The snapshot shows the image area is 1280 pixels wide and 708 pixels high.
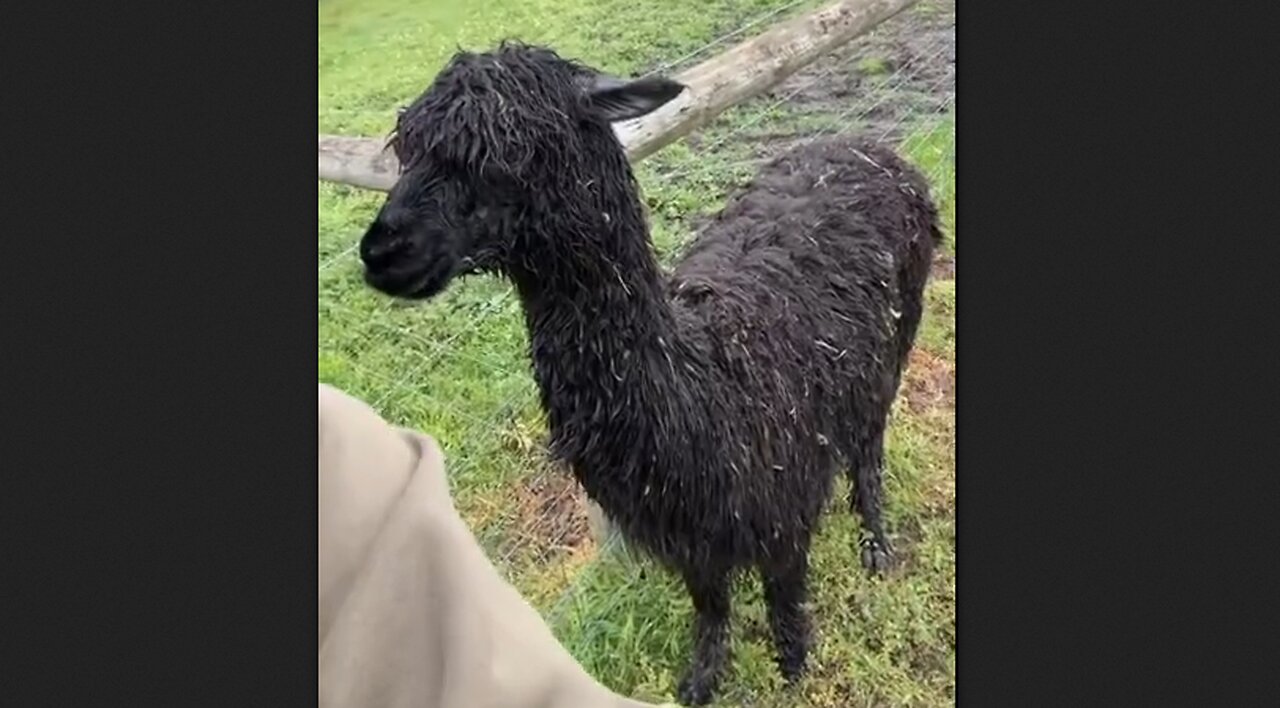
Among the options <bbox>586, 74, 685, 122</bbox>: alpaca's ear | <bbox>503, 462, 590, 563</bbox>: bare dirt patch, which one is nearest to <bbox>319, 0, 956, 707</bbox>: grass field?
<bbox>503, 462, 590, 563</bbox>: bare dirt patch

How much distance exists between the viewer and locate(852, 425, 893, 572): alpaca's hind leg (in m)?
2.28

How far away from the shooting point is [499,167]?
6.24ft

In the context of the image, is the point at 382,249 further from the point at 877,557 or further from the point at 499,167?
the point at 877,557

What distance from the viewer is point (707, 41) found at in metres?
2.20

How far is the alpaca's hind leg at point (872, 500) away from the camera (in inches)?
89.6

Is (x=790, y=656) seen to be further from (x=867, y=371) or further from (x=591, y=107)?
(x=591, y=107)

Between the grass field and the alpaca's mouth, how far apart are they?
0.24ft

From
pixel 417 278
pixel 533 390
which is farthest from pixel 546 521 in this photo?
pixel 417 278

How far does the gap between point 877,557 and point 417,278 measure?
2.67 ft

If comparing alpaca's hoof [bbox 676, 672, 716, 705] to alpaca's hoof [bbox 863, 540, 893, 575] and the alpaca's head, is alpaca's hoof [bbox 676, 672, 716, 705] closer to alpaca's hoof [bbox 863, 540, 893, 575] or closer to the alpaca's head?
alpaca's hoof [bbox 863, 540, 893, 575]

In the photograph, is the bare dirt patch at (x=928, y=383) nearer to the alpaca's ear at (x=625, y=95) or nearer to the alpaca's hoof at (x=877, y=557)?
the alpaca's hoof at (x=877, y=557)

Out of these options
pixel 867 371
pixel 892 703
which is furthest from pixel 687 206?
pixel 892 703

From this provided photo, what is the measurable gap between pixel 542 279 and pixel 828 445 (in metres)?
0.56

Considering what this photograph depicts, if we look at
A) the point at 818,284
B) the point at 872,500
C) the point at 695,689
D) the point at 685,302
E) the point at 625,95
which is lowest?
the point at 695,689
